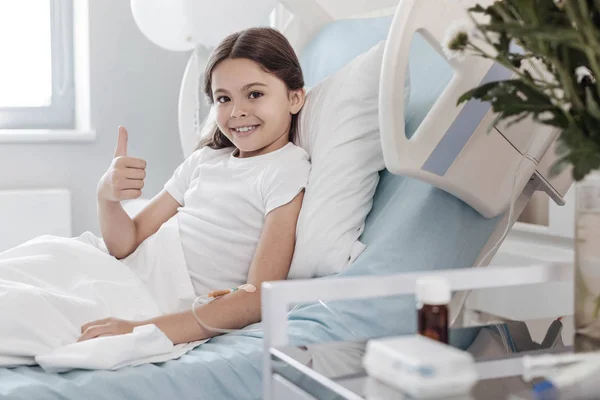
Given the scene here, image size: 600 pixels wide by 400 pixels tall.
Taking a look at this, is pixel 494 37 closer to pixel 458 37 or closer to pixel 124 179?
pixel 458 37

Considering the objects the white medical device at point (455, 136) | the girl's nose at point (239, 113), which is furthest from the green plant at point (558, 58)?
the girl's nose at point (239, 113)

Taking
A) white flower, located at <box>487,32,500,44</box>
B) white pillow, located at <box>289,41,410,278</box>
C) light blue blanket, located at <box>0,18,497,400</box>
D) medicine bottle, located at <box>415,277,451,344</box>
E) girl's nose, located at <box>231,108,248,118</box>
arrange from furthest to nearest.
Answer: girl's nose, located at <box>231,108,248,118</box> < white pillow, located at <box>289,41,410,278</box> < light blue blanket, located at <box>0,18,497,400</box> < white flower, located at <box>487,32,500,44</box> < medicine bottle, located at <box>415,277,451,344</box>

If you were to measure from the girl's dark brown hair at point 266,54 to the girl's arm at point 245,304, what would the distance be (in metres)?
0.28

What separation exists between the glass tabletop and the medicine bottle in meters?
0.06

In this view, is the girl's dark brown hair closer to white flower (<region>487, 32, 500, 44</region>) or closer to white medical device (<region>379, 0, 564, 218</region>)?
white medical device (<region>379, 0, 564, 218</region>)

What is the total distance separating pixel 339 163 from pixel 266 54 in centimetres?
29

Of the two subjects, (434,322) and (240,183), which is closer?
(434,322)

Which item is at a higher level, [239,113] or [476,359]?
[239,113]

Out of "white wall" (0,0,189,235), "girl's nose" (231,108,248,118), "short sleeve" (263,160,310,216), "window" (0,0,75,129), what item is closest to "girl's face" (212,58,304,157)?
"girl's nose" (231,108,248,118)

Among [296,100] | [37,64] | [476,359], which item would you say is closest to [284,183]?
[296,100]

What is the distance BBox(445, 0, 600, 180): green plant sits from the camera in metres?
0.73

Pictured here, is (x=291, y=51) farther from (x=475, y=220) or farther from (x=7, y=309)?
(x=7, y=309)

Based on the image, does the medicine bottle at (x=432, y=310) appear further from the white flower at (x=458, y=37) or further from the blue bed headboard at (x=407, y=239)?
the blue bed headboard at (x=407, y=239)

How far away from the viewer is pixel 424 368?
640 millimetres
